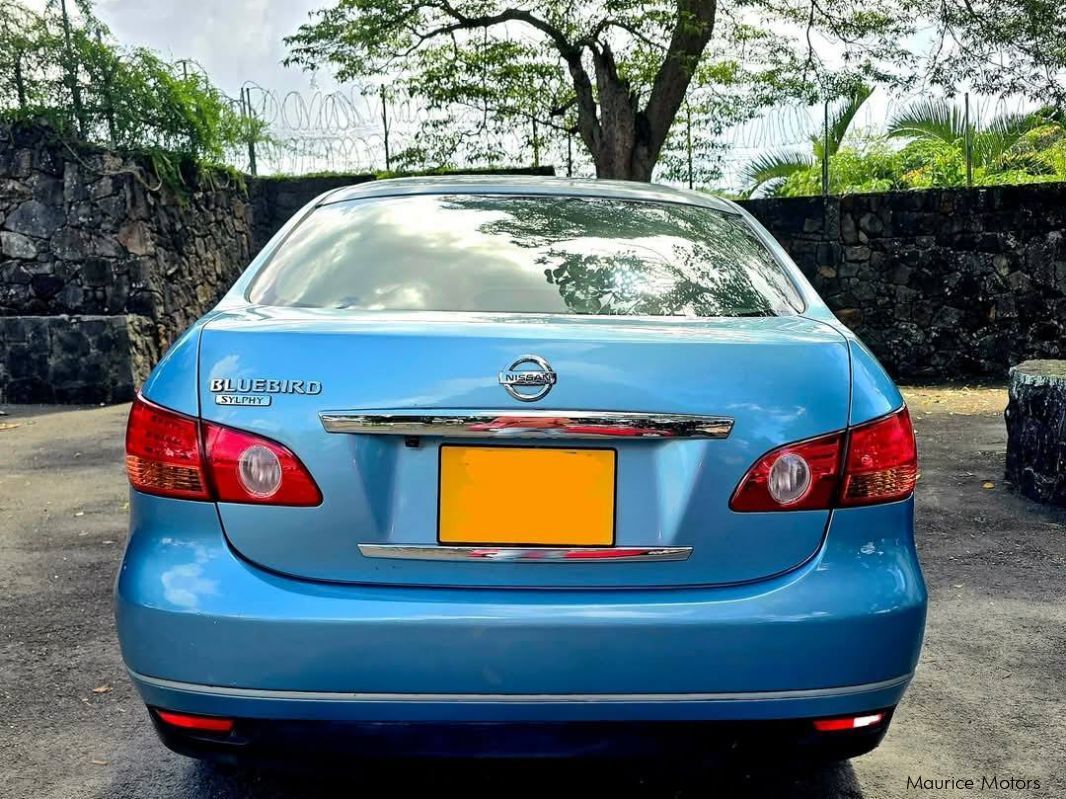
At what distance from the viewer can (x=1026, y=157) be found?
16.6 meters

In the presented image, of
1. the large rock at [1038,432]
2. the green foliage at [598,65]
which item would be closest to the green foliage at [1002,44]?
the green foliage at [598,65]

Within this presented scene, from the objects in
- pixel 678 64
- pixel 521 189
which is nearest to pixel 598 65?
pixel 678 64

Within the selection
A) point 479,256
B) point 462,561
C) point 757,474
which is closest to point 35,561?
point 479,256

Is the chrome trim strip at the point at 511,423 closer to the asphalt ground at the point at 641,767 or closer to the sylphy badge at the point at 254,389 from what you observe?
the sylphy badge at the point at 254,389

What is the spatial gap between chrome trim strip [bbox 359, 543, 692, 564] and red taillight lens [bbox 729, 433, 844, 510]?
0.63ft

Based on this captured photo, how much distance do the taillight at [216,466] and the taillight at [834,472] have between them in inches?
30.9

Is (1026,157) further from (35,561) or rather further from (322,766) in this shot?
(322,766)

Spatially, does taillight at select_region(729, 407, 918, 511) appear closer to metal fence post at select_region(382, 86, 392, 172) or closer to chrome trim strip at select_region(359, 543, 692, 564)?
chrome trim strip at select_region(359, 543, 692, 564)

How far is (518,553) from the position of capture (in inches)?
77.0

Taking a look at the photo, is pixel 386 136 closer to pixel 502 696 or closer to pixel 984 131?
pixel 984 131

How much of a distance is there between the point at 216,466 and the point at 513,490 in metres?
0.54

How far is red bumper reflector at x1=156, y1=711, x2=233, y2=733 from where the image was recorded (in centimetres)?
201

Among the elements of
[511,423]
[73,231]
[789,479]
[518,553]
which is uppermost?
[73,231]

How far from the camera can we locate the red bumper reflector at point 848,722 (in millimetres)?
2023
